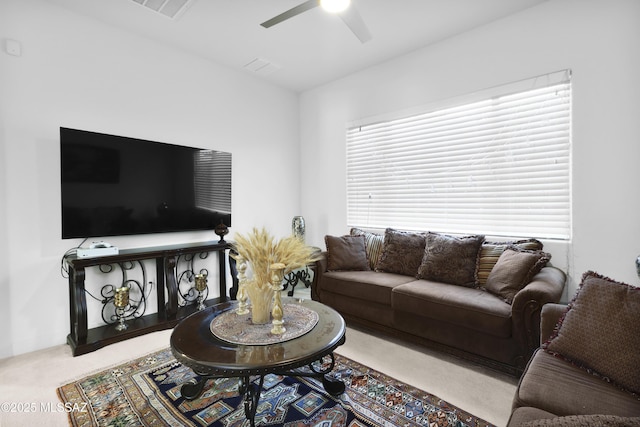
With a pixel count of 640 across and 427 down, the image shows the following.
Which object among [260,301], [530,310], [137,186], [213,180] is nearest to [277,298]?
[260,301]

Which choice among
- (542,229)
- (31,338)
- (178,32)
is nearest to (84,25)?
(178,32)

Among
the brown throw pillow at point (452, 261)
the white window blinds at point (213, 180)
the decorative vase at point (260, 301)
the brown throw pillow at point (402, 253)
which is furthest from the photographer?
the white window blinds at point (213, 180)

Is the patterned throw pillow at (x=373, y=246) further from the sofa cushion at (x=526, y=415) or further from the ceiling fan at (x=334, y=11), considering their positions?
the sofa cushion at (x=526, y=415)

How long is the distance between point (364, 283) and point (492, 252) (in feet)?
3.79

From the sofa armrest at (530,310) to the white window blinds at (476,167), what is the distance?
980 millimetres

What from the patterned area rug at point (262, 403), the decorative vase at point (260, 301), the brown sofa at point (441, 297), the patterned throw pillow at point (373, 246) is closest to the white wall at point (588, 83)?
the brown sofa at point (441, 297)

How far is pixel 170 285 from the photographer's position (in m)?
3.03

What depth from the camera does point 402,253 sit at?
10.3 ft

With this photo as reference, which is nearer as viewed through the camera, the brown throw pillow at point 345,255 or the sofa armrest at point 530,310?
the sofa armrest at point 530,310

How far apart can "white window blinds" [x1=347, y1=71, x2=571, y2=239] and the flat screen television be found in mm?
1902

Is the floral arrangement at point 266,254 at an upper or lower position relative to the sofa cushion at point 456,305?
upper

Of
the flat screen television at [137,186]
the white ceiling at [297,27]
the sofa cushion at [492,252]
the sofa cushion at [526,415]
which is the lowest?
the sofa cushion at [526,415]

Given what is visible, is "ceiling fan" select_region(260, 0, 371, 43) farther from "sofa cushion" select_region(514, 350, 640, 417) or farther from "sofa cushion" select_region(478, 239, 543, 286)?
"sofa cushion" select_region(514, 350, 640, 417)

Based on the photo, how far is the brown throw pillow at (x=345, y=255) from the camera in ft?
10.8
